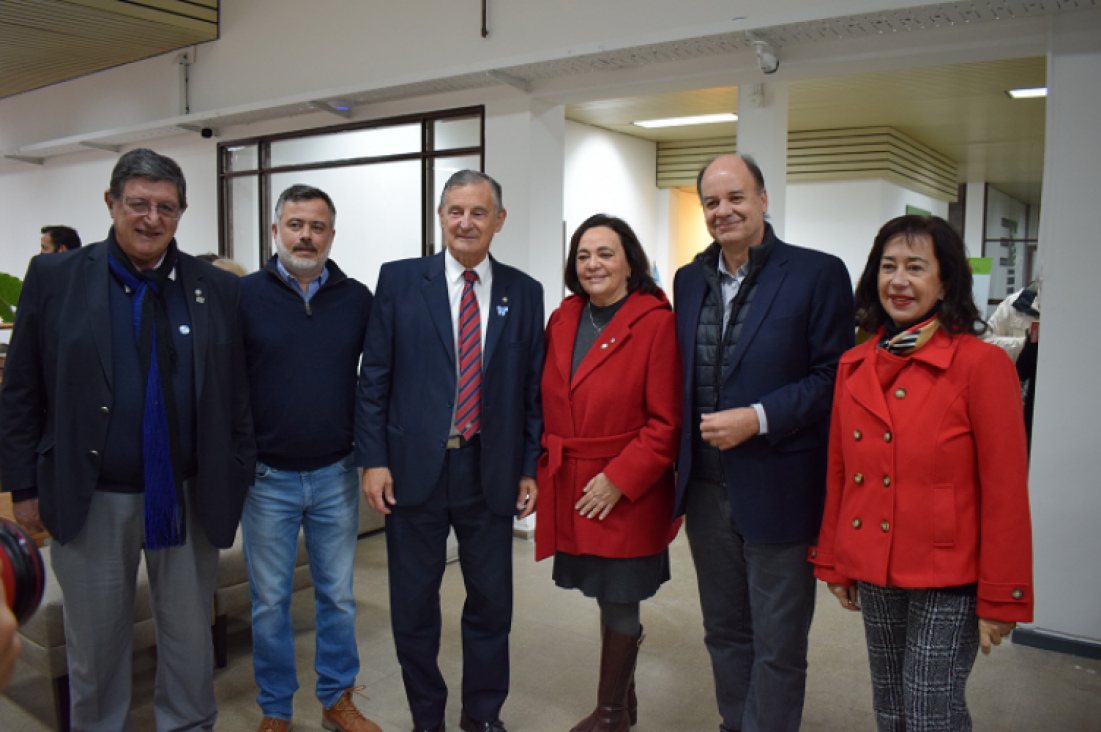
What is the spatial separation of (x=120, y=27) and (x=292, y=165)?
224 centimetres

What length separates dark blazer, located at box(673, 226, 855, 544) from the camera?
2436mm

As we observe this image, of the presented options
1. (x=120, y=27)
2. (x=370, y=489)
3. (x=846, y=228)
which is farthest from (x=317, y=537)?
(x=846, y=228)

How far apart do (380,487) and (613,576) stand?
87 centimetres

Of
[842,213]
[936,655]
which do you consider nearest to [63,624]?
[936,655]

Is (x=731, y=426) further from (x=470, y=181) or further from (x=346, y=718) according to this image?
(x=346, y=718)

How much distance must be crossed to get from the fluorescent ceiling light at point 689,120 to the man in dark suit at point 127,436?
7404 millimetres

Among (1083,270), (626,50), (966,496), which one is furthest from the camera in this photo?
(626,50)

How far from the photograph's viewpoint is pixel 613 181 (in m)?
10.1

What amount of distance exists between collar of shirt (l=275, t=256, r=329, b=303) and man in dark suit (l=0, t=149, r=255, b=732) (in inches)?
10.2

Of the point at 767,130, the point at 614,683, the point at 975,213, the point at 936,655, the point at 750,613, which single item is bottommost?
the point at 614,683

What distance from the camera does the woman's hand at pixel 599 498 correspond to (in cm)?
266

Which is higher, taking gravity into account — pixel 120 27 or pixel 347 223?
pixel 120 27

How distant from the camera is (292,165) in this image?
7.39m

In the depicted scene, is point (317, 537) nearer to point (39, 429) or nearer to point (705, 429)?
point (39, 429)
